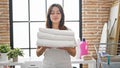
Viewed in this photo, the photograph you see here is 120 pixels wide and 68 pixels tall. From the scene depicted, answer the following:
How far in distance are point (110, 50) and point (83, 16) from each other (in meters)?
0.69

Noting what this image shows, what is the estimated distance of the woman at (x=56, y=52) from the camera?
1.53 m

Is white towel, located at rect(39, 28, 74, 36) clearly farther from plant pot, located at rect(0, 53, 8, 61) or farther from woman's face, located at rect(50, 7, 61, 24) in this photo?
plant pot, located at rect(0, 53, 8, 61)

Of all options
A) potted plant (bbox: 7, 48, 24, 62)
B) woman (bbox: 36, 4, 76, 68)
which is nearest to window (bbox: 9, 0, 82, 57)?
potted plant (bbox: 7, 48, 24, 62)

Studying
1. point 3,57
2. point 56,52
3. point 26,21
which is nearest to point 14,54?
point 3,57

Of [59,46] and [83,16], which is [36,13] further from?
[59,46]

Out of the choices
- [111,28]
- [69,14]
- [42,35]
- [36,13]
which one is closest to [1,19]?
[36,13]

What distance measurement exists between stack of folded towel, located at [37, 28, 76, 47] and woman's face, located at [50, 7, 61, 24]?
84mm

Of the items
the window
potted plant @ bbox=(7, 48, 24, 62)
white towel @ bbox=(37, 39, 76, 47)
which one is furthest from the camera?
the window

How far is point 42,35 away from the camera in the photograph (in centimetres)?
153

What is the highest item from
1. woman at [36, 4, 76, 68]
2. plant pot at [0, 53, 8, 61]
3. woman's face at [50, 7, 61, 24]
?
woman's face at [50, 7, 61, 24]

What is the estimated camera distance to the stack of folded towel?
151 cm

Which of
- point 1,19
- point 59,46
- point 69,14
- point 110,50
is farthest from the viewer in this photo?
point 69,14

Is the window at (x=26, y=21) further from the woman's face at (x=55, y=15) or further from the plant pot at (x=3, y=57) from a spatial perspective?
the woman's face at (x=55, y=15)

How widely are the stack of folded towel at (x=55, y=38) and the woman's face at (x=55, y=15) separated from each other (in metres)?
0.08
